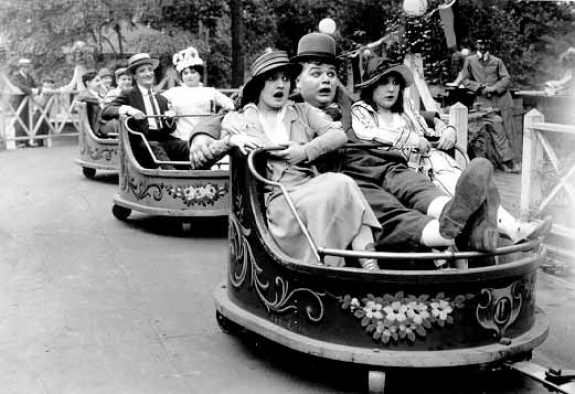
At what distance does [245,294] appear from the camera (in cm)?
475

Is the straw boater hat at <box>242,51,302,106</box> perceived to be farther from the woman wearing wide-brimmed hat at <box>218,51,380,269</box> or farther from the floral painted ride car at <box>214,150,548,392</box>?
the floral painted ride car at <box>214,150,548,392</box>

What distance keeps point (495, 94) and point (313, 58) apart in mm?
8531

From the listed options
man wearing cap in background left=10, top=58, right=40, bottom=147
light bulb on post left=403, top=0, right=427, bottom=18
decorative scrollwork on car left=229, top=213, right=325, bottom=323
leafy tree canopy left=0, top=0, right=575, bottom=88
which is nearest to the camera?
decorative scrollwork on car left=229, top=213, right=325, bottom=323

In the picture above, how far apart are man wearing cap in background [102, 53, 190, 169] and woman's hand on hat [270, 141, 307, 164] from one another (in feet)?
13.0

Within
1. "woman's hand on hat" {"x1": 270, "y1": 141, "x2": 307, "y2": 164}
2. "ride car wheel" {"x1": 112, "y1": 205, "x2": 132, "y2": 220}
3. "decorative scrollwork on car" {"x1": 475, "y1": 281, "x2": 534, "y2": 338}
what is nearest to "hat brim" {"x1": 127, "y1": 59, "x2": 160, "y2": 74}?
"ride car wheel" {"x1": 112, "y1": 205, "x2": 132, "y2": 220}

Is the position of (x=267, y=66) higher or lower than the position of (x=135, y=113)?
higher

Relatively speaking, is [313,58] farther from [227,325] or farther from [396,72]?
[227,325]

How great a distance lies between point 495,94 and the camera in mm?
13281

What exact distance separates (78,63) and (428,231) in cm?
1660

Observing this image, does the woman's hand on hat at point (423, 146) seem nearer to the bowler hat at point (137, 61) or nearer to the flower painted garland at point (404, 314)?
the flower painted garland at point (404, 314)

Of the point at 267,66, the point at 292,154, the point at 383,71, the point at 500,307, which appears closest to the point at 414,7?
the point at 383,71

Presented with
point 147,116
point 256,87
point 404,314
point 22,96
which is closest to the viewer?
point 404,314

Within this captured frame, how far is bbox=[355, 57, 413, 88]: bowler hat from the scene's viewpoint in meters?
5.46

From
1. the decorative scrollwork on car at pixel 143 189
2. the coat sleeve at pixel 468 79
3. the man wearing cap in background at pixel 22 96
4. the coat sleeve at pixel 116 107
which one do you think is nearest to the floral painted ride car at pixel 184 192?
the decorative scrollwork on car at pixel 143 189
